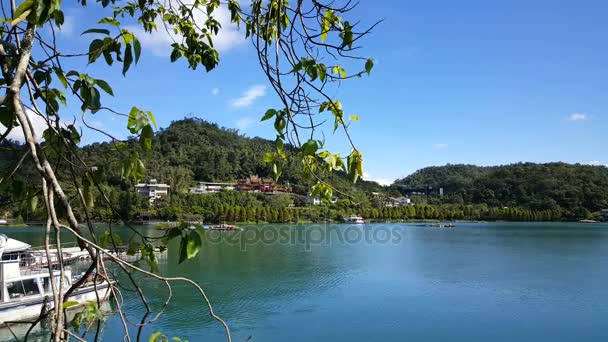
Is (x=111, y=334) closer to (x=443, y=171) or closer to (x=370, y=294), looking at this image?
(x=370, y=294)

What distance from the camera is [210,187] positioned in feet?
228

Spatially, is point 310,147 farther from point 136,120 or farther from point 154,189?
point 154,189

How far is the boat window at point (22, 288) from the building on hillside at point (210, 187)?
54.8 meters

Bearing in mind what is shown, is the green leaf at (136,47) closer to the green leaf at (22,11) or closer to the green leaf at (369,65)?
the green leaf at (22,11)

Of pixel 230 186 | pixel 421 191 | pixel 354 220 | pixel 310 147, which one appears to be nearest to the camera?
pixel 310 147

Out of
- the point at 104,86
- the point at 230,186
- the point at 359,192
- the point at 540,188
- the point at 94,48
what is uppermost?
the point at 540,188

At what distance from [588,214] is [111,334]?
7425cm

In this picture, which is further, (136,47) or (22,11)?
(136,47)

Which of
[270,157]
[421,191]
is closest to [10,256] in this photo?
[270,157]

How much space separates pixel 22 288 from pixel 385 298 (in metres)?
9.65

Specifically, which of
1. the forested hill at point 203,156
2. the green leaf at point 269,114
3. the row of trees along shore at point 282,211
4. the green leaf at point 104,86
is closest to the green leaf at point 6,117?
the green leaf at point 104,86

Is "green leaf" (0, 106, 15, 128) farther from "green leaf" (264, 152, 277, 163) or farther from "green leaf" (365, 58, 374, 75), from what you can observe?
"green leaf" (365, 58, 374, 75)

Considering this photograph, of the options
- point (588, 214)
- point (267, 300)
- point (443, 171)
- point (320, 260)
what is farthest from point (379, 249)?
point (443, 171)

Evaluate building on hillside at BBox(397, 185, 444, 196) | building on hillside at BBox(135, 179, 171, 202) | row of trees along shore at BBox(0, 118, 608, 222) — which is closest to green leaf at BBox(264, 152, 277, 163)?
row of trees along shore at BBox(0, 118, 608, 222)
